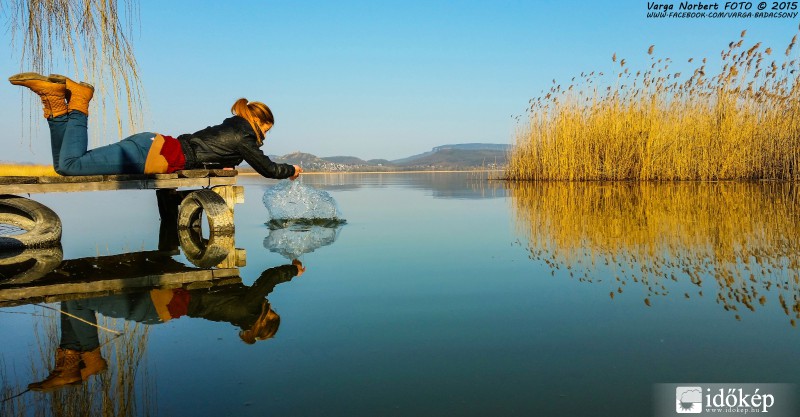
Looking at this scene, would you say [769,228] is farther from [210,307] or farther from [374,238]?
[210,307]

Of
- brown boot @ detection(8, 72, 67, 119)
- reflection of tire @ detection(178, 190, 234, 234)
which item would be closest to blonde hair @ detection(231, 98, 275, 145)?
reflection of tire @ detection(178, 190, 234, 234)

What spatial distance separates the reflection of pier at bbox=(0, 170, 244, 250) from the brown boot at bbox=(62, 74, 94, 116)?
2.61 feet

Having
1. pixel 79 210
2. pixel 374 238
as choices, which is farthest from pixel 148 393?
pixel 79 210

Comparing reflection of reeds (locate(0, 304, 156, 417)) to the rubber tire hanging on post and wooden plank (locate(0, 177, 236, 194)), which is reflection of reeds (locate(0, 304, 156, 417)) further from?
wooden plank (locate(0, 177, 236, 194))

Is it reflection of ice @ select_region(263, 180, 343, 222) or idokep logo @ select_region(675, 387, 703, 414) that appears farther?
reflection of ice @ select_region(263, 180, 343, 222)

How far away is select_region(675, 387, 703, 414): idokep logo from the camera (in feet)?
5.87

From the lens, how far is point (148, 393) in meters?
1.87

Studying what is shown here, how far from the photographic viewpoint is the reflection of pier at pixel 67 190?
199 inches

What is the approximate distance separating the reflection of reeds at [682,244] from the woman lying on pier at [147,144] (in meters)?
2.71

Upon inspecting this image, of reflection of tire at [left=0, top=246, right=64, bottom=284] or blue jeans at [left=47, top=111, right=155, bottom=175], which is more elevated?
blue jeans at [left=47, top=111, right=155, bottom=175]

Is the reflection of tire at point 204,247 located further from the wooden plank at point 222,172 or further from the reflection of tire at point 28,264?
the reflection of tire at point 28,264

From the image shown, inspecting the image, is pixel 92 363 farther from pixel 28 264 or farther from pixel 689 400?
pixel 28 264

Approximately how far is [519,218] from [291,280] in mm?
4136

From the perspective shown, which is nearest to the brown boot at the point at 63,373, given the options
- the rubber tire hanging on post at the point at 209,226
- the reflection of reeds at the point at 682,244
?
the rubber tire hanging on post at the point at 209,226
